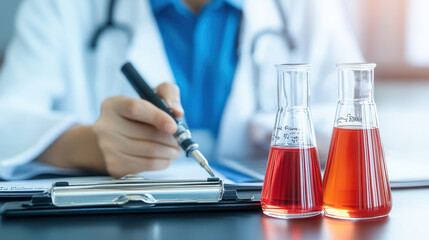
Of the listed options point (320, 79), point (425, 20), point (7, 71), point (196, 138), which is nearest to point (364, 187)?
point (196, 138)

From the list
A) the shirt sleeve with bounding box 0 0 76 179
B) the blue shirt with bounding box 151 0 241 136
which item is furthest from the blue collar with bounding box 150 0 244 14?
the shirt sleeve with bounding box 0 0 76 179

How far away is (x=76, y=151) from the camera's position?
730 mm

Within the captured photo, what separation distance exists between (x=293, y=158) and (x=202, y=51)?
0.67 metres

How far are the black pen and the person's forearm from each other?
14 cm

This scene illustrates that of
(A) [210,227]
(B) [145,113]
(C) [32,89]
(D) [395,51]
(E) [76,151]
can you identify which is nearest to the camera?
(A) [210,227]

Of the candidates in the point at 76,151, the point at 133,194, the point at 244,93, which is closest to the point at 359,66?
the point at 133,194

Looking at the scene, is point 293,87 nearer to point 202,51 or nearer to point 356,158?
point 356,158

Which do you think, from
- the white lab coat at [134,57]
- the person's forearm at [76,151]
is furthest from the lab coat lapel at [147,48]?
the person's forearm at [76,151]

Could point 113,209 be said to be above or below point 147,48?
below

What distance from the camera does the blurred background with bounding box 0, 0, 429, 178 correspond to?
55.5 inches

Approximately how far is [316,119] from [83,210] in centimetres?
51

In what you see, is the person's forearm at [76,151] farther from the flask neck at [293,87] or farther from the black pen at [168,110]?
the flask neck at [293,87]

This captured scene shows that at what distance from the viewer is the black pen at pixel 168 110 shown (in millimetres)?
540

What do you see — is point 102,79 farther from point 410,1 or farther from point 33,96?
point 410,1
